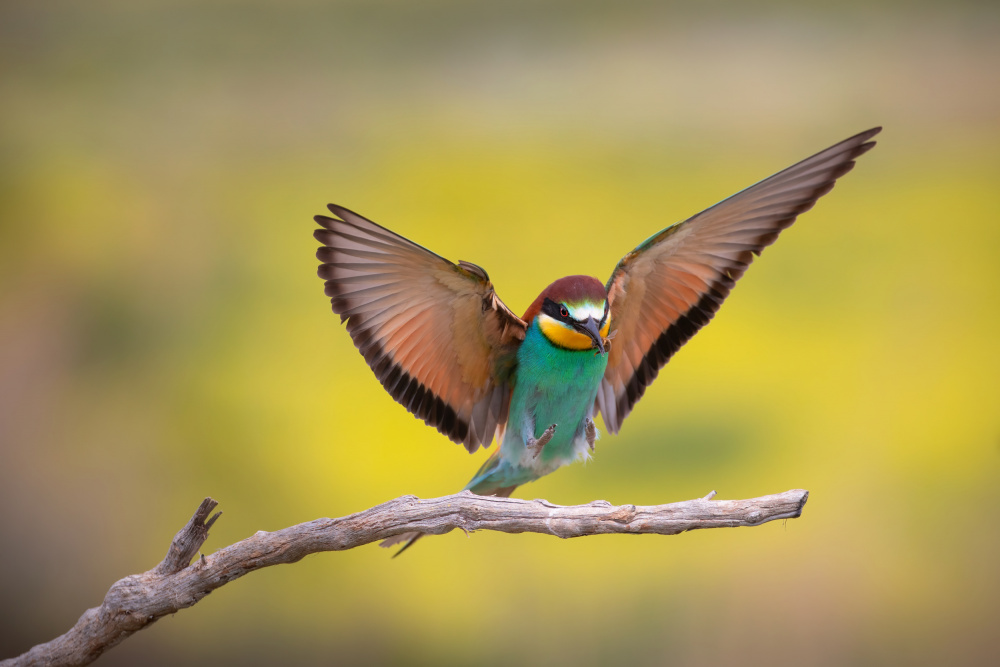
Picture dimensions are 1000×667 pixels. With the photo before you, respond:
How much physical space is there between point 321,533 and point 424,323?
15.7 inches

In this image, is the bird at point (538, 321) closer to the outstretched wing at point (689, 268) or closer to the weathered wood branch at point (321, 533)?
the outstretched wing at point (689, 268)

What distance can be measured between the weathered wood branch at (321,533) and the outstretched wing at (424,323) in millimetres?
296

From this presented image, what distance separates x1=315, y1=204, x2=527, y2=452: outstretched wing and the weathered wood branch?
0.30 m

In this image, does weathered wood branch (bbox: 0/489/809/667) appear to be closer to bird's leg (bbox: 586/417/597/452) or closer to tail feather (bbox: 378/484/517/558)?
tail feather (bbox: 378/484/517/558)

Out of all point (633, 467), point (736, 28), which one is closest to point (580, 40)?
point (736, 28)

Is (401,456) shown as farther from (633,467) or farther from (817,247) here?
(817,247)

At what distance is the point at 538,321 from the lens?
144 cm

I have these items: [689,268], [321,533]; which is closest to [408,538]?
[321,533]

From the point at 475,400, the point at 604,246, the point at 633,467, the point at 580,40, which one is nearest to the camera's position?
the point at 475,400

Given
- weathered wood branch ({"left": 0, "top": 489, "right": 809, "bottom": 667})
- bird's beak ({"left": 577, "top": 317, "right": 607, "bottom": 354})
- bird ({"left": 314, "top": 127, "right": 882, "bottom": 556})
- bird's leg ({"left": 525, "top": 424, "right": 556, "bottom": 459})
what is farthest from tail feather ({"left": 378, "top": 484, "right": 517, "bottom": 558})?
bird's beak ({"left": 577, "top": 317, "right": 607, "bottom": 354})

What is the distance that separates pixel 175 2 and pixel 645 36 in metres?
1.66

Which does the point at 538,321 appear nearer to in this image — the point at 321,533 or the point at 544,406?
the point at 544,406

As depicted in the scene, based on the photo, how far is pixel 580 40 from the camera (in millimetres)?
2955

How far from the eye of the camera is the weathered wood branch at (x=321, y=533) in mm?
1163
